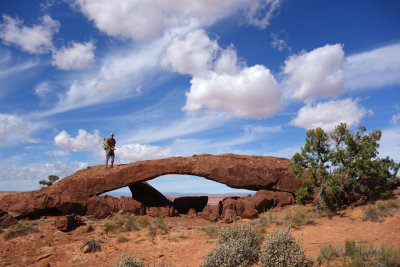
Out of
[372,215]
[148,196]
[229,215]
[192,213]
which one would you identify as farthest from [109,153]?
[372,215]

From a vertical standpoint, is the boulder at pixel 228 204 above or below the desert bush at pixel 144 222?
above

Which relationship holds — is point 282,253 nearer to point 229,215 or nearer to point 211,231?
point 211,231

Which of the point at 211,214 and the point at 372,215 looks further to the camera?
the point at 211,214

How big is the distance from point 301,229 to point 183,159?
26.0 ft

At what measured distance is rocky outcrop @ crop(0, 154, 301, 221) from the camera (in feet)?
53.0

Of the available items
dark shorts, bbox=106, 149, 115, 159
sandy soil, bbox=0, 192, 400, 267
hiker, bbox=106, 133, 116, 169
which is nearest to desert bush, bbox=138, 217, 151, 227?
sandy soil, bbox=0, 192, 400, 267

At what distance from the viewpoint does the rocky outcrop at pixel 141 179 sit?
1614 cm

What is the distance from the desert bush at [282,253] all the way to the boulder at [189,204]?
10.6 m

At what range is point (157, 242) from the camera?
12.0 m

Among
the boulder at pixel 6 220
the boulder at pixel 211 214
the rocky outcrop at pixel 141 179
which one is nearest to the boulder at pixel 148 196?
the rocky outcrop at pixel 141 179

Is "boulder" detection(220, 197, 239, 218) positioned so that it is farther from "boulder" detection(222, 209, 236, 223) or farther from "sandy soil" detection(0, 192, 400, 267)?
"sandy soil" detection(0, 192, 400, 267)

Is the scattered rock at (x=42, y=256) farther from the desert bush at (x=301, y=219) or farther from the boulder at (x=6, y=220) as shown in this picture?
the desert bush at (x=301, y=219)

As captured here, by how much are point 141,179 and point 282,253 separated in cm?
1063

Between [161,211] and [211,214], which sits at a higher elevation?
[161,211]
